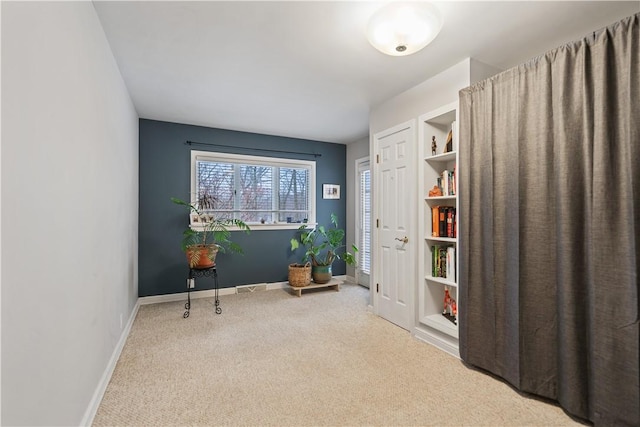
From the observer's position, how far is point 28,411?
107cm

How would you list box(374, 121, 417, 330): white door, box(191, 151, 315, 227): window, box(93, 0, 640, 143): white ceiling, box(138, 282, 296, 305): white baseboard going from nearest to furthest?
1. box(93, 0, 640, 143): white ceiling
2. box(374, 121, 417, 330): white door
3. box(138, 282, 296, 305): white baseboard
4. box(191, 151, 315, 227): window

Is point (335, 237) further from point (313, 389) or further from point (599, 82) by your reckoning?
point (599, 82)

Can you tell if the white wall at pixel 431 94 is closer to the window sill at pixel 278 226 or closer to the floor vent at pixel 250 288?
the window sill at pixel 278 226

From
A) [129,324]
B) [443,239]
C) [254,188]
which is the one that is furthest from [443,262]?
[129,324]

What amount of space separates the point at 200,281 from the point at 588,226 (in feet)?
14.0

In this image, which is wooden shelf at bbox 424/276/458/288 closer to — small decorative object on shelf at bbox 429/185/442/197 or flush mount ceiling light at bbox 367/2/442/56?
small decorative object on shelf at bbox 429/185/442/197

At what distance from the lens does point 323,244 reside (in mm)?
4750

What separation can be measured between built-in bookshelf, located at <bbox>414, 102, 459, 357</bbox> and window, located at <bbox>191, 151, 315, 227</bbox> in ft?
8.44

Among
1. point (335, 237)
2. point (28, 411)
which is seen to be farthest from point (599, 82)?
point (335, 237)


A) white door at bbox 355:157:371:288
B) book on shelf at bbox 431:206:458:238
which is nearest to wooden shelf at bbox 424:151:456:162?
book on shelf at bbox 431:206:458:238

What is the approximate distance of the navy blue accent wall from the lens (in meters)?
4.12

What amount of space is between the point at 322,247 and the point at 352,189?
4.22ft

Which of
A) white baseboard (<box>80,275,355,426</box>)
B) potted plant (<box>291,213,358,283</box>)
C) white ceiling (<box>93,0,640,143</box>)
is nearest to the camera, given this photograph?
white baseboard (<box>80,275,355,426</box>)

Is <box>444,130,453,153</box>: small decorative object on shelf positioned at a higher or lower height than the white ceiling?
lower
